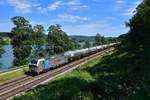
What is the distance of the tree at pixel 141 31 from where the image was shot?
50.9 meters

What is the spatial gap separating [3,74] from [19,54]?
143 feet

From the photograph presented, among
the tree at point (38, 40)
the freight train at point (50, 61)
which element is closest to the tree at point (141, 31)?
the freight train at point (50, 61)

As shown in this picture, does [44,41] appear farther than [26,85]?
Yes

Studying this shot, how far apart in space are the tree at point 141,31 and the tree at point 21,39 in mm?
50558

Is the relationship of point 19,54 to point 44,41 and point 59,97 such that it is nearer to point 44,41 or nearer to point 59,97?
point 44,41

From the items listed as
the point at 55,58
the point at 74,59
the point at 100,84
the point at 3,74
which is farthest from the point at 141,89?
the point at 74,59

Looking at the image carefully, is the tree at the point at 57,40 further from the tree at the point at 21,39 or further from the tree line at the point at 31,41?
the tree at the point at 21,39

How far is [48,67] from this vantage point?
70438 millimetres

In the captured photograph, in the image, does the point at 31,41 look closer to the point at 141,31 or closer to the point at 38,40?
the point at 38,40

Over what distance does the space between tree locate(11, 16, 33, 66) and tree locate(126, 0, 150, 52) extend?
50.6 m

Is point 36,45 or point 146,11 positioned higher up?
point 146,11

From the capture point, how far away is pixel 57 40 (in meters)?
133

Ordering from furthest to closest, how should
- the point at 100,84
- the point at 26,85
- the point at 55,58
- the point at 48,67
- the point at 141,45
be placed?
the point at 55,58 < the point at 48,67 < the point at 141,45 < the point at 26,85 < the point at 100,84

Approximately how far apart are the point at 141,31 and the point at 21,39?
6554 centimetres
